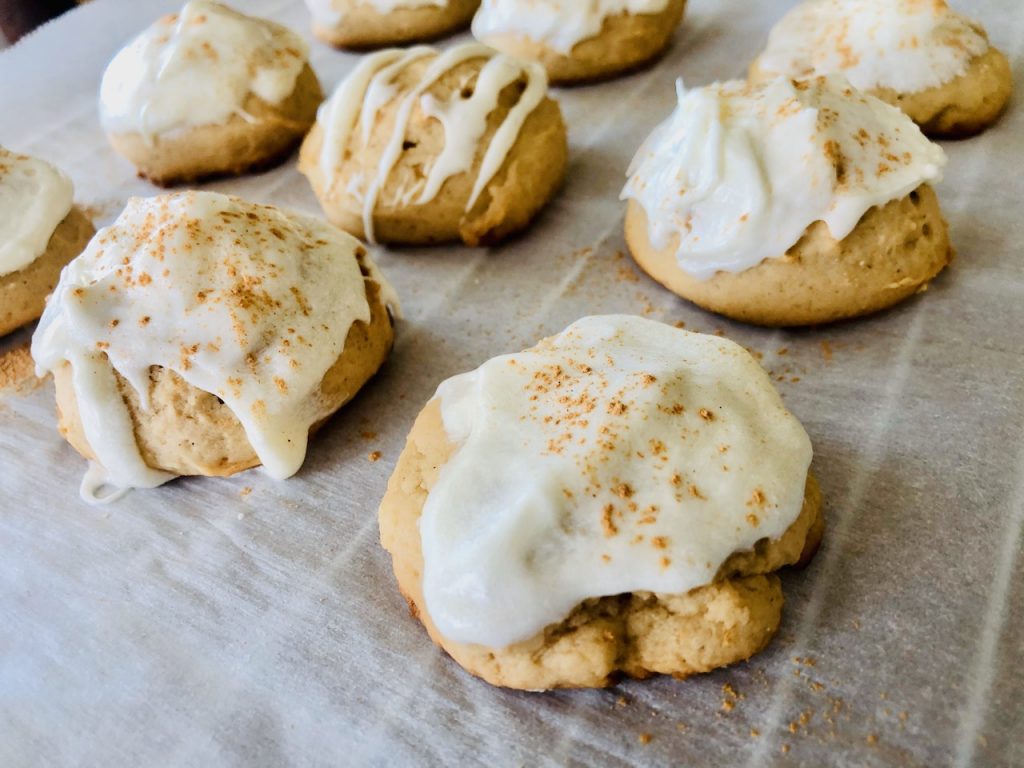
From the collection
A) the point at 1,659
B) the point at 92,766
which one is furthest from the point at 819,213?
the point at 1,659

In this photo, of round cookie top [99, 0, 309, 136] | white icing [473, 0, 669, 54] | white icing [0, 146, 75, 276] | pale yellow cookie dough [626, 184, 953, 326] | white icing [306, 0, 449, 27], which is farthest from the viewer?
white icing [306, 0, 449, 27]

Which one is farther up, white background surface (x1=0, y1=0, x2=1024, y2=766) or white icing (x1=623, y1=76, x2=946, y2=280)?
white icing (x1=623, y1=76, x2=946, y2=280)

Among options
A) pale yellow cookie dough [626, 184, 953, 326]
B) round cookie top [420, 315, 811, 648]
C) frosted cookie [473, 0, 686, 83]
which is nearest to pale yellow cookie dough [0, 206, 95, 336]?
round cookie top [420, 315, 811, 648]

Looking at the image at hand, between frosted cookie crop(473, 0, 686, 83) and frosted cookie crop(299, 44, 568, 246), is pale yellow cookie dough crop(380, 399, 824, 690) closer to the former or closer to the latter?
frosted cookie crop(299, 44, 568, 246)

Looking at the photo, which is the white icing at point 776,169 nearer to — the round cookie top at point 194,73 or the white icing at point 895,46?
the white icing at point 895,46

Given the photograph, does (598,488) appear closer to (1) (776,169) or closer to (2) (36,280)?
(1) (776,169)

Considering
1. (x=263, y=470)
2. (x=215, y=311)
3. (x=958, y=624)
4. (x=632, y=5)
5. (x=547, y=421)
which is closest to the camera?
(x=958, y=624)

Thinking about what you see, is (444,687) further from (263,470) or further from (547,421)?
(263,470)

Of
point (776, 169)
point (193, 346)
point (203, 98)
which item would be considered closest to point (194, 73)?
point (203, 98)
